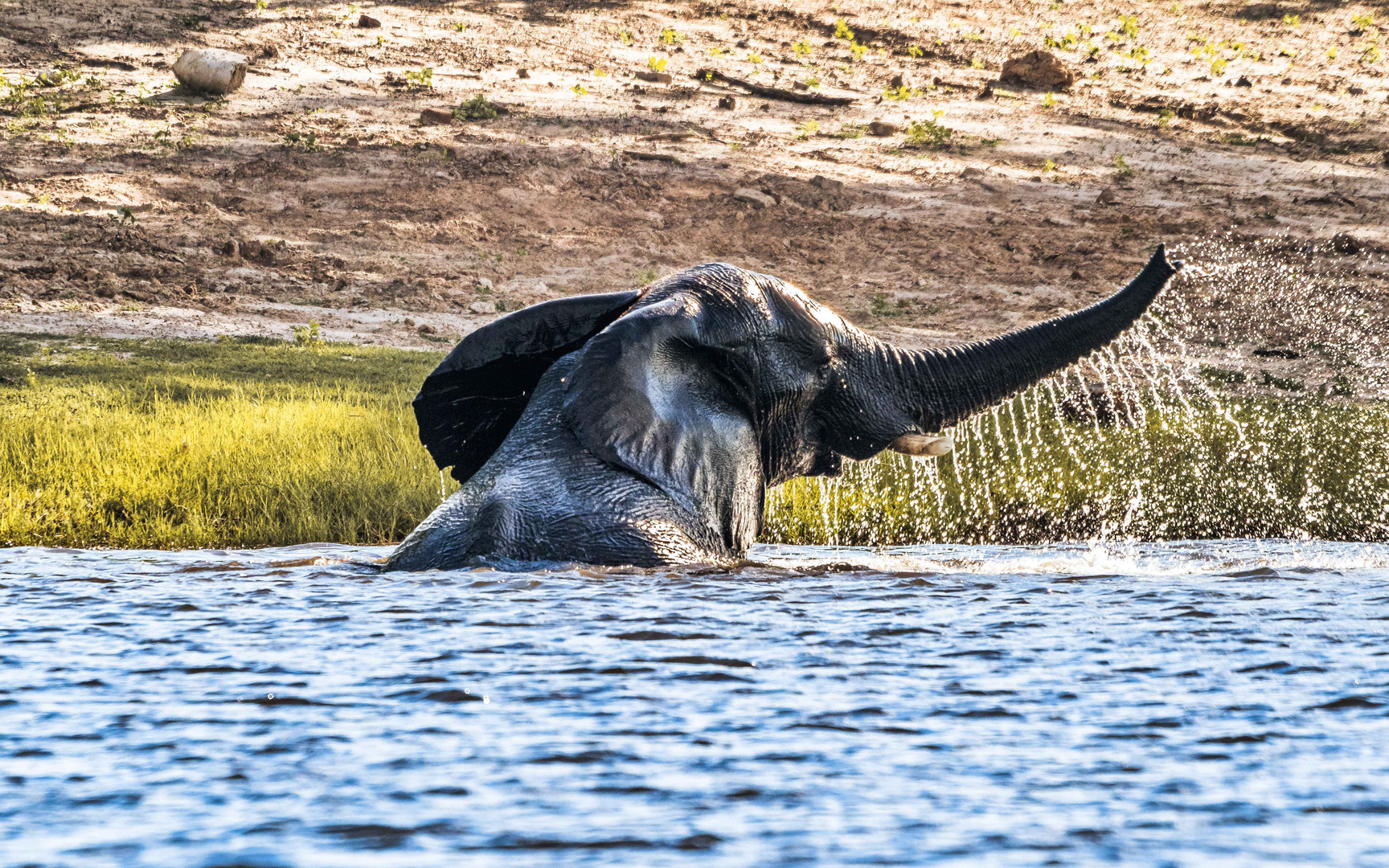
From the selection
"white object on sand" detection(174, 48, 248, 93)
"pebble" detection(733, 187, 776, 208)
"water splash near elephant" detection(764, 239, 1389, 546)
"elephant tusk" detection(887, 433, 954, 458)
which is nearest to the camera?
"elephant tusk" detection(887, 433, 954, 458)

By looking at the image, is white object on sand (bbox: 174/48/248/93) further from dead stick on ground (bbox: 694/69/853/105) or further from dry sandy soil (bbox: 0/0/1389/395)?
dead stick on ground (bbox: 694/69/853/105)

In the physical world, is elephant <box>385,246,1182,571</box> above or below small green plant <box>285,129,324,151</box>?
below

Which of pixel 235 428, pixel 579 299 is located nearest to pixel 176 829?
pixel 579 299

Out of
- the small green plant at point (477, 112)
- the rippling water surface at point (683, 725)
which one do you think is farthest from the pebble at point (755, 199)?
the rippling water surface at point (683, 725)

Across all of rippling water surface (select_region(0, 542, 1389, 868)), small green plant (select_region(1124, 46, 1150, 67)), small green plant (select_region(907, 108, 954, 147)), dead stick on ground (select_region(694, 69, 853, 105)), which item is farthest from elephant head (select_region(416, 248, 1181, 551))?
small green plant (select_region(1124, 46, 1150, 67))

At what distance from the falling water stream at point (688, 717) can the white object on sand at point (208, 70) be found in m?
24.6

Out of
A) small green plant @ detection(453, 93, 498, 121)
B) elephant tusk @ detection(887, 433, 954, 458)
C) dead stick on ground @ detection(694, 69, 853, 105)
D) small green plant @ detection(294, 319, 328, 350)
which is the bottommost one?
small green plant @ detection(294, 319, 328, 350)

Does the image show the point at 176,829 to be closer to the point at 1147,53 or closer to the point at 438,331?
the point at 438,331

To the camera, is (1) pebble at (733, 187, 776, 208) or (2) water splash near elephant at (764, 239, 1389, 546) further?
(1) pebble at (733, 187, 776, 208)

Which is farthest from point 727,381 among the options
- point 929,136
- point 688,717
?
point 929,136

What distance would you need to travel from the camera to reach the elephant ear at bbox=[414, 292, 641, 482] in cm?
511

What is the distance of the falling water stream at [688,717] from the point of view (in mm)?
1952

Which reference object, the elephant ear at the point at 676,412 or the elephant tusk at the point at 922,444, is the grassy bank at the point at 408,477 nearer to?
the elephant tusk at the point at 922,444

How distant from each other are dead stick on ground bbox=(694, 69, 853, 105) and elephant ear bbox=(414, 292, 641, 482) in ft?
79.0
